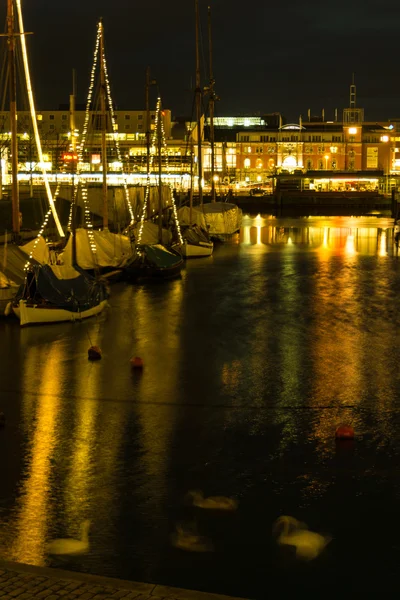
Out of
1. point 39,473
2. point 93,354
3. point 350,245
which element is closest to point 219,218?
point 350,245

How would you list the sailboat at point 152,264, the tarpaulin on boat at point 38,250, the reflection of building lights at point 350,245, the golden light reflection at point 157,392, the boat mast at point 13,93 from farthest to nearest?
the reflection of building lights at point 350,245, the sailboat at point 152,264, the boat mast at point 13,93, the tarpaulin on boat at point 38,250, the golden light reflection at point 157,392

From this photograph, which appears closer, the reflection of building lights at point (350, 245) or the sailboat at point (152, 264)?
the sailboat at point (152, 264)

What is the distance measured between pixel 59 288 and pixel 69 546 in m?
17.5

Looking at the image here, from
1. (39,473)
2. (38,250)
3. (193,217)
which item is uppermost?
(193,217)

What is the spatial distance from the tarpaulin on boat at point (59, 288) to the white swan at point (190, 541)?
1667 centimetres

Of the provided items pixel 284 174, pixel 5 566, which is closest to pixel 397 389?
pixel 5 566

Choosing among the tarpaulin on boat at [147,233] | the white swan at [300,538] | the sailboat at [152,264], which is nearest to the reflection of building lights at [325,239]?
the tarpaulin on boat at [147,233]

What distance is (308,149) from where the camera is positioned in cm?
15575

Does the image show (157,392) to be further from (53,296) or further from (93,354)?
(53,296)

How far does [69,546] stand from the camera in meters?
11.2

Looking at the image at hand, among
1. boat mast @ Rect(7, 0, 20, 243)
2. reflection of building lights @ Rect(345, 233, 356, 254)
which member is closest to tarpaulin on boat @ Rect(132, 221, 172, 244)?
boat mast @ Rect(7, 0, 20, 243)

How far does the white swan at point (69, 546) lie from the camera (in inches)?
436

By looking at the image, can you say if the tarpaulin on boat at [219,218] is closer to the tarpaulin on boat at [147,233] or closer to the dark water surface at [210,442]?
the tarpaulin on boat at [147,233]

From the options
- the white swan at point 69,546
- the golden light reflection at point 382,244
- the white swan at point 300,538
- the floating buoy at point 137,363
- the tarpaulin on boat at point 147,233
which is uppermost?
the tarpaulin on boat at point 147,233
